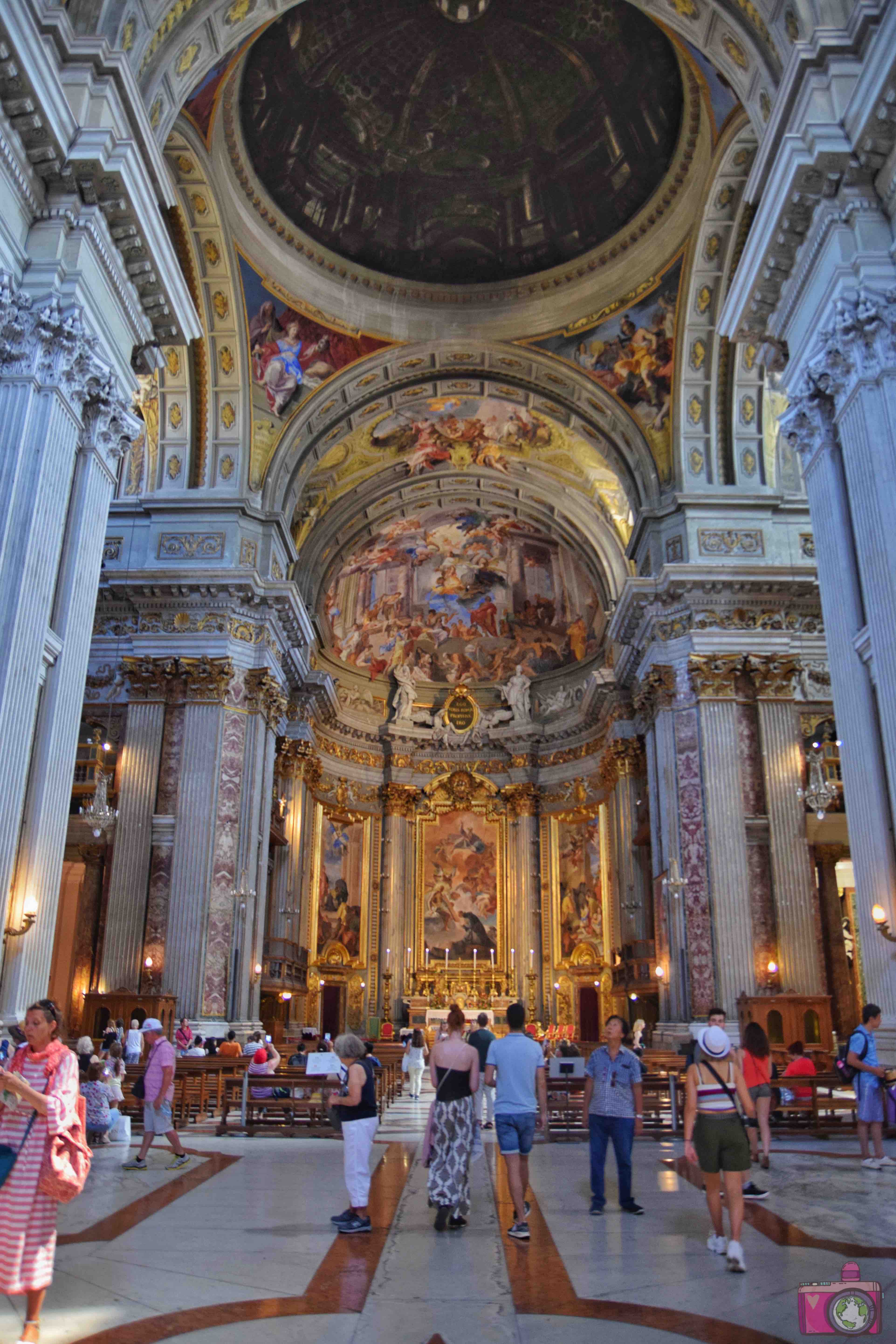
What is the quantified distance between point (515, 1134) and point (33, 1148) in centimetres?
345

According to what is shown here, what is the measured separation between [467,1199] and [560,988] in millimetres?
26343

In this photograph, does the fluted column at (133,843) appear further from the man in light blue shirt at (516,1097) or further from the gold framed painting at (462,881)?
the man in light blue shirt at (516,1097)

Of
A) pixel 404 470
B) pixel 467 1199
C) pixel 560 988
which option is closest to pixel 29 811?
pixel 467 1199

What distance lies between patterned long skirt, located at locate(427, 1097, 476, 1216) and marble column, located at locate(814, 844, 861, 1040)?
17.3m

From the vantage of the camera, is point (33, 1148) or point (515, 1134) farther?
point (515, 1134)

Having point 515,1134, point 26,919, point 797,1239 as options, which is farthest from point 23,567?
point 797,1239

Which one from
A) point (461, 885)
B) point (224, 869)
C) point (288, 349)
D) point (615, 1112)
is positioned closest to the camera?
point (615, 1112)

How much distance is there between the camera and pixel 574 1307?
5344mm

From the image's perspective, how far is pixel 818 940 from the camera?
2108 cm

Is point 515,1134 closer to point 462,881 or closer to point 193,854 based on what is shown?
point 193,854

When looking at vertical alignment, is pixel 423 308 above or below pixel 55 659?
above

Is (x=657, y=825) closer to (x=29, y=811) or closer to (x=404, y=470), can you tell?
(x=404, y=470)

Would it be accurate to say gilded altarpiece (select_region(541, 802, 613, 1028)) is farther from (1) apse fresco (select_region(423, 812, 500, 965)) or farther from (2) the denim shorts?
(2) the denim shorts

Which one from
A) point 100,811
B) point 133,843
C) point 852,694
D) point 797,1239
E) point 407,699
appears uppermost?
point 407,699
